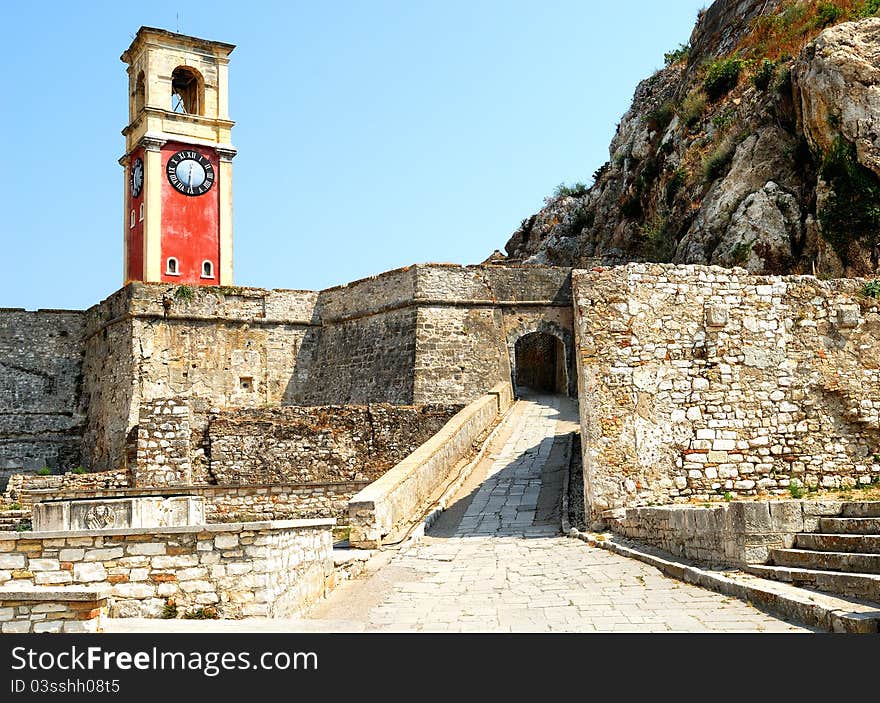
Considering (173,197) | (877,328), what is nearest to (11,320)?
(173,197)

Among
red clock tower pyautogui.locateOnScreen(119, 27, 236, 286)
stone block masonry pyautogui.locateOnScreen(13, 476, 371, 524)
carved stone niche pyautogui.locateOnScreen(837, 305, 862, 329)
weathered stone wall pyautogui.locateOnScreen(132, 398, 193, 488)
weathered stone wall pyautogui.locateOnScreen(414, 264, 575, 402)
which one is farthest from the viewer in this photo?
red clock tower pyautogui.locateOnScreen(119, 27, 236, 286)

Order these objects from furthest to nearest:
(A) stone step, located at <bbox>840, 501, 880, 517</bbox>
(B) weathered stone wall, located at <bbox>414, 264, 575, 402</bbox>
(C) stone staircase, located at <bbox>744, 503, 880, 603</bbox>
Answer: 1. (B) weathered stone wall, located at <bbox>414, 264, 575, 402</bbox>
2. (A) stone step, located at <bbox>840, 501, 880, 517</bbox>
3. (C) stone staircase, located at <bbox>744, 503, 880, 603</bbox>

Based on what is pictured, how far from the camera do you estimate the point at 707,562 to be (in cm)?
802

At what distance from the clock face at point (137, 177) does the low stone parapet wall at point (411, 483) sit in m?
22.5

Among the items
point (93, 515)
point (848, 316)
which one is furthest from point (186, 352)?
point (848, 316)

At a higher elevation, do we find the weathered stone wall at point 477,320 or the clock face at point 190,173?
the clock face at point 190,173

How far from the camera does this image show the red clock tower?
3569 centimetres

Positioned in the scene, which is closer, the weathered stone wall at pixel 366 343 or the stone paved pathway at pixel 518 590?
the stone paved pathway at pixel 518 590

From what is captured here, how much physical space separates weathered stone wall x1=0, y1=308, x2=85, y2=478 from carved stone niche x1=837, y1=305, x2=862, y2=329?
2272 cm

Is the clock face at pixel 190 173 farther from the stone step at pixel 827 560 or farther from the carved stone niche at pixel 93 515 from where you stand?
the stone step at pixel 827 560

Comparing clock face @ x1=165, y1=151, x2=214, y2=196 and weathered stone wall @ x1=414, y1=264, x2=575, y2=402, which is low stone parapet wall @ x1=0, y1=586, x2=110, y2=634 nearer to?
weathered stone wall @ x1=414, y1=264, x2=575, y2=402

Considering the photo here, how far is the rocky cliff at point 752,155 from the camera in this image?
18.5m

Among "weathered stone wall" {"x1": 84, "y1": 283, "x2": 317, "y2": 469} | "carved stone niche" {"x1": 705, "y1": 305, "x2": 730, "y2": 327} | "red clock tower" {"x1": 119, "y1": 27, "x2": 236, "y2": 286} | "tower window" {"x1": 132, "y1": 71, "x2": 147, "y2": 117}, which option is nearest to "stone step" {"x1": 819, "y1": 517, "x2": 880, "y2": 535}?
"carved stone niche" {"x1": 705, "y1": 305, "x2": 730, "y2": 327}

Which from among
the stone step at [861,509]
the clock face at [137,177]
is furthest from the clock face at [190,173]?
the stone step at [861,509]
